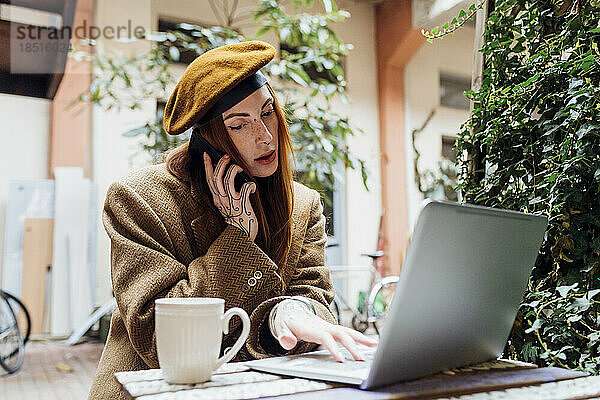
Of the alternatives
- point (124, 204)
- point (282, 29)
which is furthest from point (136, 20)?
point (124, 204)

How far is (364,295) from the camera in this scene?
5.99 meters

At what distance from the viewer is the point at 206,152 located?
121 centimetres

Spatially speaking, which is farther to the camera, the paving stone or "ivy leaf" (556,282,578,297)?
the paving stone

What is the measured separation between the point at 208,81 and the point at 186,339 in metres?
0.57

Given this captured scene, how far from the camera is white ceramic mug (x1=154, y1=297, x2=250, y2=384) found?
67cm

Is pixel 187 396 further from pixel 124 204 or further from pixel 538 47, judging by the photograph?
pixel 538 47

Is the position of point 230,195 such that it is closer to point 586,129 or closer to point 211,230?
point 211,230

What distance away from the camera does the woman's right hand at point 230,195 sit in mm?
1188

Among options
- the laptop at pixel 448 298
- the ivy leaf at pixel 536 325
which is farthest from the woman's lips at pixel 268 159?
the ivy leaf at pixel 536 325

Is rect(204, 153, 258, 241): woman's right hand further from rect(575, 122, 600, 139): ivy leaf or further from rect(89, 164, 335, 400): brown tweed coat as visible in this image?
rect(575, 122, 600, 139): ivy leaf

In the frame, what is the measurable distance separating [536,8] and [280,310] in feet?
2.50

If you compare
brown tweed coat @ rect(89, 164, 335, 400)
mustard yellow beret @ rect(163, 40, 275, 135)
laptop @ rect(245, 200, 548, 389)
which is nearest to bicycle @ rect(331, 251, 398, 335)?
brown tweed coat @ rect(89, 164, 335, 400)

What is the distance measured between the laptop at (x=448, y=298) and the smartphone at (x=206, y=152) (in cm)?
47

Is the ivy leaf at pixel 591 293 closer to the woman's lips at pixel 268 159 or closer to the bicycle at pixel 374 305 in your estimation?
the woman's lips at pixel 268 159
